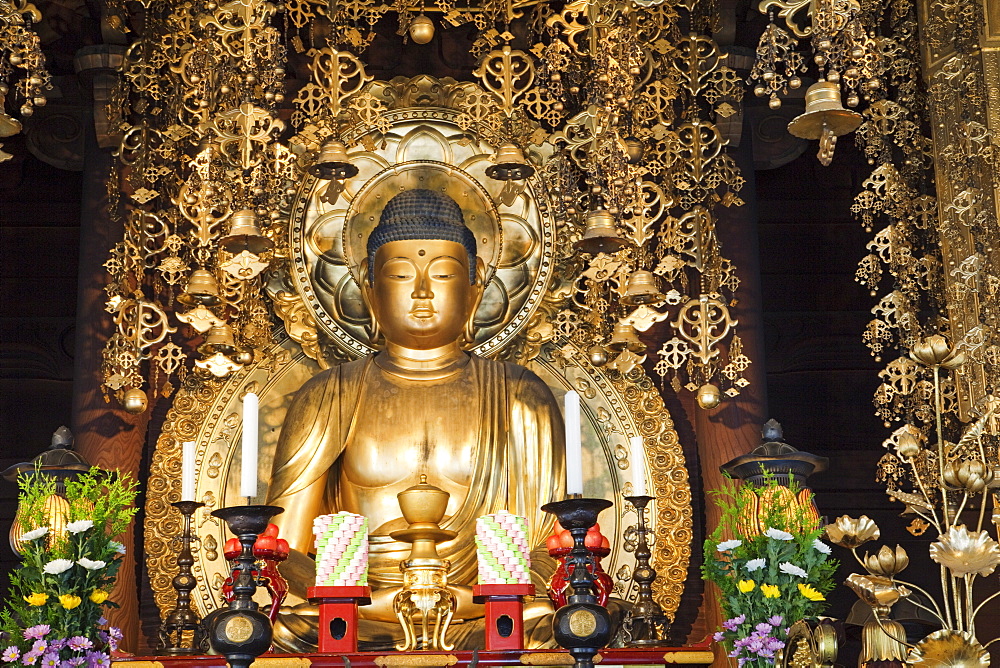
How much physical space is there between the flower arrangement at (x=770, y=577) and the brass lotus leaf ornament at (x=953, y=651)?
23.9 inches

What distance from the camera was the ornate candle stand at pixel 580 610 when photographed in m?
2.87

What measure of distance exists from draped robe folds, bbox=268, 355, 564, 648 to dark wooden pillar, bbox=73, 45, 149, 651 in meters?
0.60

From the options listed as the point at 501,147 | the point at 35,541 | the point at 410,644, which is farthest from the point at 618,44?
the point at 35,541

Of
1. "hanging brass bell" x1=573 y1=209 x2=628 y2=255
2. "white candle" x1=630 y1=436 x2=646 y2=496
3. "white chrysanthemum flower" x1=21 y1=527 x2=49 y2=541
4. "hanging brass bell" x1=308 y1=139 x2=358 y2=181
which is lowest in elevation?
"white chrysanthemum flower" x1=21 y1=527 x2=49 y2=541

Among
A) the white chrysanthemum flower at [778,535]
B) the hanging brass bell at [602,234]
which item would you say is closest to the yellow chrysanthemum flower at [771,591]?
the white chrysanthemum flower at [778,535]

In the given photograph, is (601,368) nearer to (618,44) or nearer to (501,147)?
(501,147)

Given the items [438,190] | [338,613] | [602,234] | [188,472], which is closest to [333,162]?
[602,234]

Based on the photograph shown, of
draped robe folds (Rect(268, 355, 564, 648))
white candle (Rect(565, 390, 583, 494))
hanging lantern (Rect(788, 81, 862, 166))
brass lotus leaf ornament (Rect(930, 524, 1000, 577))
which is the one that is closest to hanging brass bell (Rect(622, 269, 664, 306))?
draped robe folds (Rect(268, 355, 564, 648))

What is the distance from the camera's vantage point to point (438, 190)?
5918mm

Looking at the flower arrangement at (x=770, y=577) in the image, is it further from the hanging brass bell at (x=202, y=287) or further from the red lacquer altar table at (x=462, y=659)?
the hanging brass bell at (x=202, y=287)

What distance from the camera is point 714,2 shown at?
18.8 feet

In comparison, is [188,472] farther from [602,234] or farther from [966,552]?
[966,552]

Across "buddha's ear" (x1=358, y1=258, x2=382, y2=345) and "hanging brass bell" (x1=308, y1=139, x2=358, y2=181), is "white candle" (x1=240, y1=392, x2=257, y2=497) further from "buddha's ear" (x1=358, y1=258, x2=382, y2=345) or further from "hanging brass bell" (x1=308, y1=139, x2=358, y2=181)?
"buddha's ear" (x1=358, y1=258, x2=382, y2=345)

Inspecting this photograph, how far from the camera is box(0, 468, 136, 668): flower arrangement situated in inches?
142
